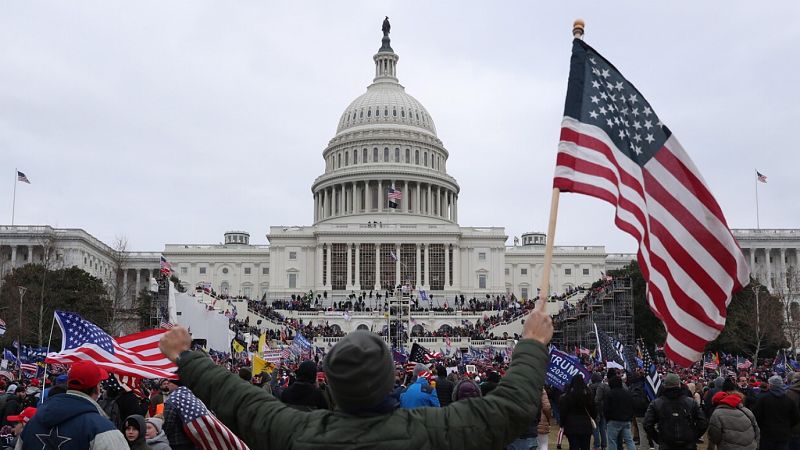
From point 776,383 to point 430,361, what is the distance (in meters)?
13.9

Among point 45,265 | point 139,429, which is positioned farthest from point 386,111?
point 139,429

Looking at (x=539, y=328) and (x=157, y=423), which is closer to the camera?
(x=539, y=328)

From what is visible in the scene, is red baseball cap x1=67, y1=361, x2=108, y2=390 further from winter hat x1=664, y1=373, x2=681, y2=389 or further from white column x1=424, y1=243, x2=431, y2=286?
white column x1=424, y1=243, x2=431, y2=286

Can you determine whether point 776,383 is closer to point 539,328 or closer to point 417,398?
point 417,398

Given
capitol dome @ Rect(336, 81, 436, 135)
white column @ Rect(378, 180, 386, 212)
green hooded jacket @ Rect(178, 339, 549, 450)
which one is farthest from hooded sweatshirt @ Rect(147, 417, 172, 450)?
capitol dome @ Rect(336, 81, 436, 135)

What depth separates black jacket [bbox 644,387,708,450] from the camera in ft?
35.7

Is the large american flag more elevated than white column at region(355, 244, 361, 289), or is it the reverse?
white column at region(355, 244, 361, 289)

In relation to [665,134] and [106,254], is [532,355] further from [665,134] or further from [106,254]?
[106,254]

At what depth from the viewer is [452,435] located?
3580 mm

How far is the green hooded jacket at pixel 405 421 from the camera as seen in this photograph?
11.7 feet

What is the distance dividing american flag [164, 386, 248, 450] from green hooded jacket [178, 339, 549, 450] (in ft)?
12.2

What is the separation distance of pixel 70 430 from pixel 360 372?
3452 millimetres

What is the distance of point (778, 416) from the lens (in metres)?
11.8

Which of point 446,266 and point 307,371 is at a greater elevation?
point 446,266
